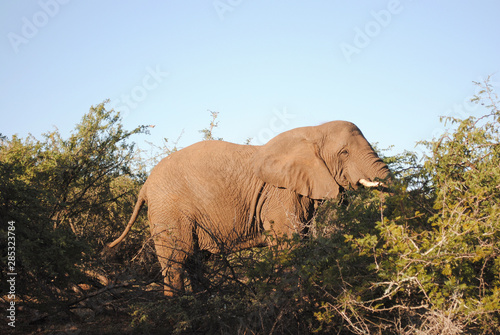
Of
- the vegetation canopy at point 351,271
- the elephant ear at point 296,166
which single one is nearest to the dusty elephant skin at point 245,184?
the elephant ear at point 296,166

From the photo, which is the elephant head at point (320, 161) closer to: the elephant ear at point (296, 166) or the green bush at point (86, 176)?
the elephant ear at point (296, 166)

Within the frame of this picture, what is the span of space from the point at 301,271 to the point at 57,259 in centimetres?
299

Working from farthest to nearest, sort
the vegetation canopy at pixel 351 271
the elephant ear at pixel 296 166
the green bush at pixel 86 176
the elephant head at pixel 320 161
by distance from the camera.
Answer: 1. the green bush at pixel 86 176
2. the elephant ear at pixel 296 166
3. the elephant head at pixel 320 161
4. the vegetation canopy at pixel 351 271

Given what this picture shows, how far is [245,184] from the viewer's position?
27.7 ft

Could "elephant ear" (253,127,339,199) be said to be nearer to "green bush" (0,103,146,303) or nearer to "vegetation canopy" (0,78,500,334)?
"vegetation canopy" (0,78,500,334)

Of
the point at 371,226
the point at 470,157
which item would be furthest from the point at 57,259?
the point at 470,157

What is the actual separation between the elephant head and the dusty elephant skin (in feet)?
0.05

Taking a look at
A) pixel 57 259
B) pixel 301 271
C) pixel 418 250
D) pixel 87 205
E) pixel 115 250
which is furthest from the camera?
pixel 87 205

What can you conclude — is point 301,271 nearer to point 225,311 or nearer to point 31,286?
point 225,311

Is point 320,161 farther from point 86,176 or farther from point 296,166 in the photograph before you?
point 86,176

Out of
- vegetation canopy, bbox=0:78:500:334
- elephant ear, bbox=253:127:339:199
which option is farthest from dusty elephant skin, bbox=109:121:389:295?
vegetation canopy, bbox=0:78:500:334

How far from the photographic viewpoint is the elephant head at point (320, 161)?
7.79 meters

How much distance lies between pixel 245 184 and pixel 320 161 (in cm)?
133

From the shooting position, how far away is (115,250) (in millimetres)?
9289
